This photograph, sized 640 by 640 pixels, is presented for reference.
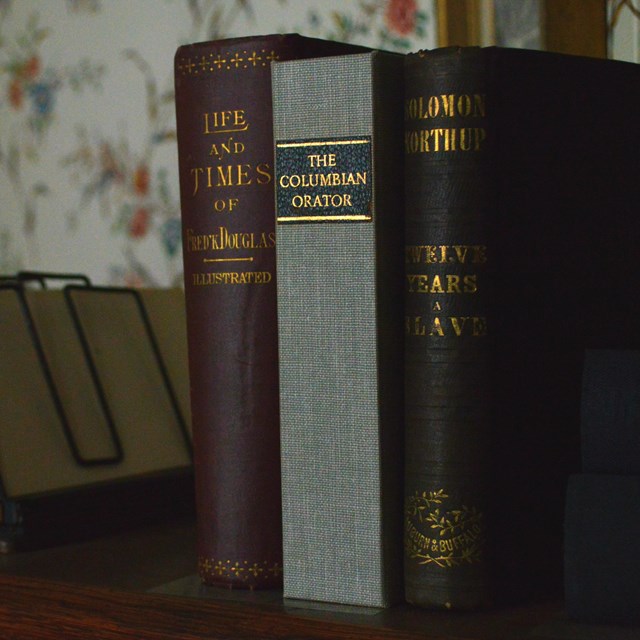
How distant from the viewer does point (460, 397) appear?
0.48 m

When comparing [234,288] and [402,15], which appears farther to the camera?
[402,15]

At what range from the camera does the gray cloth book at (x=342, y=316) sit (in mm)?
482

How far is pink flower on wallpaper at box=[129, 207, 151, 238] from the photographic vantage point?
3.28 feet

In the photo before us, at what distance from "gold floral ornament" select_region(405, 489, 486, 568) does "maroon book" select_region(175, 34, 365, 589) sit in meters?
0.09

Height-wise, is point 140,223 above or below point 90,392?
above

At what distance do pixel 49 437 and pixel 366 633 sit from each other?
0.30m

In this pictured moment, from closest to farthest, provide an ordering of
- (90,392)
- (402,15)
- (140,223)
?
(90,392) < (402,15) < (140,223)

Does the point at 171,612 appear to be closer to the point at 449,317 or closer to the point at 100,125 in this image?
the point at 449,317

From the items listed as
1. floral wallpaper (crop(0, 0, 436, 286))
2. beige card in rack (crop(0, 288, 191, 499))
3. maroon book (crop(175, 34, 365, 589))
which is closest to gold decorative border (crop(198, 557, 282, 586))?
maroon book (crop(175, 34, 365, 589))

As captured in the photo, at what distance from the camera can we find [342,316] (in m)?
0.49

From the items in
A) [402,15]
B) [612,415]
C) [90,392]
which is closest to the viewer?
[612,415]

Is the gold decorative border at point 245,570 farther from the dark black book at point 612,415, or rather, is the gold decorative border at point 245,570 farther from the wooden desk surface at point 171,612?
the dark black book at point 612,415

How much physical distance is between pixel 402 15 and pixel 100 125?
33 centimetres

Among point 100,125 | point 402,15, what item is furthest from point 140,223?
point 402,15
